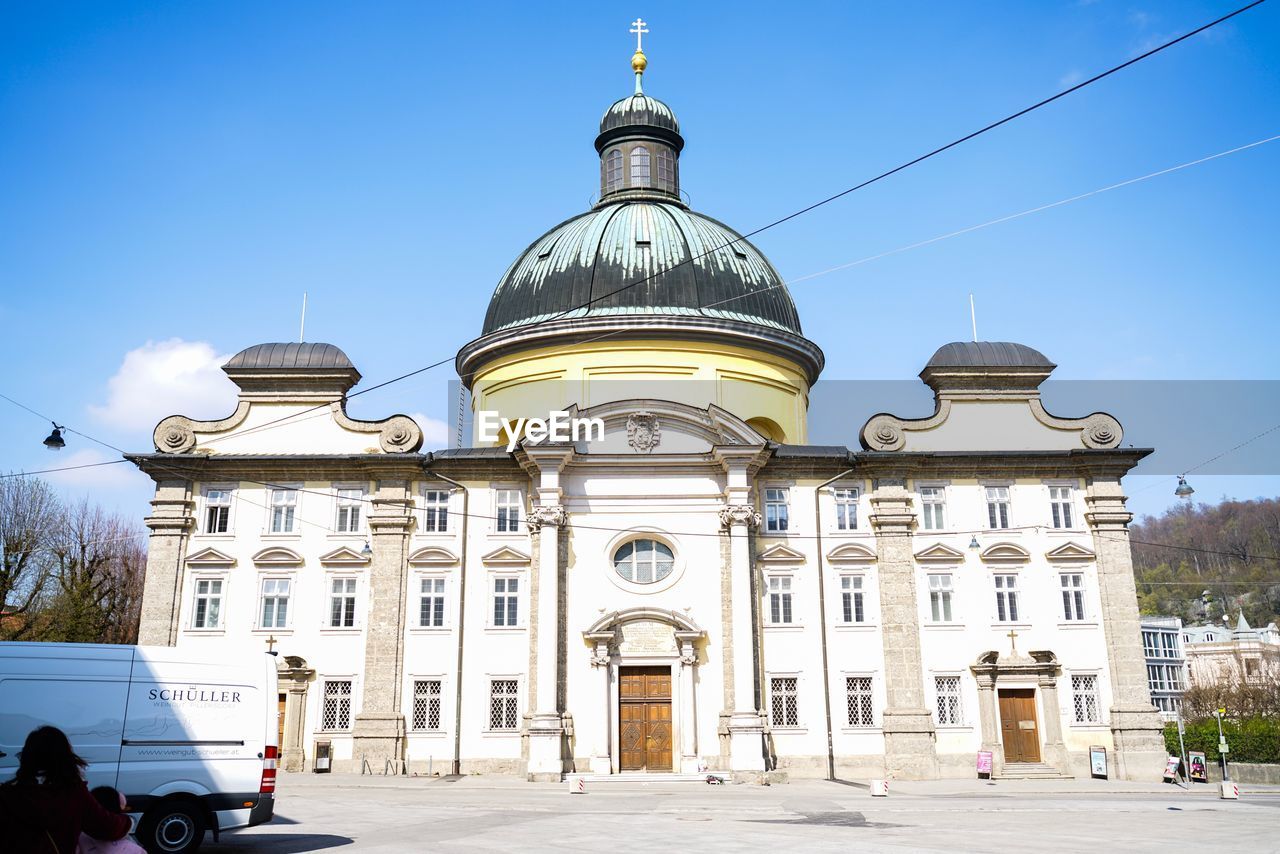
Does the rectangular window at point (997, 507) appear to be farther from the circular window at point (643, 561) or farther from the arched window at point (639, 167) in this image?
the arched window at point (639, 167)

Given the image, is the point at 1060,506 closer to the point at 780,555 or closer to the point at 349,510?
the point at 780,555

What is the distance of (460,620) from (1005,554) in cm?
1843

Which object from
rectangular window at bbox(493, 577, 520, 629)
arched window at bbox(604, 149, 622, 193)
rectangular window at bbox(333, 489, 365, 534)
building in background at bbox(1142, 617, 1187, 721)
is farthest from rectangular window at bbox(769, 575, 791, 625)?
building in background at bbox(1142, 617, 1187, 721)

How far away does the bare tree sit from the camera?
4744 centimetres

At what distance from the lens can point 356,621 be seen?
3544 cm

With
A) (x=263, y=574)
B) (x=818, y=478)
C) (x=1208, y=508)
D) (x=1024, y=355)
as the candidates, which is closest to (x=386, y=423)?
(x=263, y=574)

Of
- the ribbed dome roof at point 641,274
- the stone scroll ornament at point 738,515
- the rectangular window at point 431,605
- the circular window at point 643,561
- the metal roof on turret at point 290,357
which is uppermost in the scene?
the ribbed dome roof at point 641,274

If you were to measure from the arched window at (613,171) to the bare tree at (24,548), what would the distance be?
29.9 m

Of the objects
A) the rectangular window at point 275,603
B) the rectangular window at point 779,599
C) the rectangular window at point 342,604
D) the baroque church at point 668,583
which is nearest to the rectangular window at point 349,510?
the baroque church at point 668,583

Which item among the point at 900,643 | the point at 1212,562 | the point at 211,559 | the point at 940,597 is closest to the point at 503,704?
the point at 211,559

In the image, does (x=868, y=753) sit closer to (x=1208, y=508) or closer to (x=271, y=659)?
(x=271, y=659)

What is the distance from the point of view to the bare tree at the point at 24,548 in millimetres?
47438

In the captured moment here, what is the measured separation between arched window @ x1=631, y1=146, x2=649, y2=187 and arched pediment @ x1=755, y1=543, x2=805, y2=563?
19.3 meters

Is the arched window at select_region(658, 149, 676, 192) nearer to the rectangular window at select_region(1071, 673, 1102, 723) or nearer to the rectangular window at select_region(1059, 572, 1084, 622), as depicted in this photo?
the rectangular window at select_region(1059, 572, 1084, 622)
